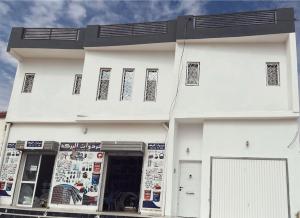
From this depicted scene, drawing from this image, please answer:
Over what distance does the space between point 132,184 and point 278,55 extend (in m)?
7.81

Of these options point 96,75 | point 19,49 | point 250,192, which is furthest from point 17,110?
point 250,192

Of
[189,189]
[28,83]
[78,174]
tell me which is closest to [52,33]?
[28,83]

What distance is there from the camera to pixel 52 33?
14.7 m

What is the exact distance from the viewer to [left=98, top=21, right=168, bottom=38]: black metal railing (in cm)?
1337

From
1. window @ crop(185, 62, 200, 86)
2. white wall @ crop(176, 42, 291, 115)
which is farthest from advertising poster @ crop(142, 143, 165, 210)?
window @ crop(185, 62, 200, 86)

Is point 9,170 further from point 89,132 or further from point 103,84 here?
point 103,84

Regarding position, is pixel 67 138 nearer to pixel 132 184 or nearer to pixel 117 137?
pixel 117 137

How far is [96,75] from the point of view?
13703 mm

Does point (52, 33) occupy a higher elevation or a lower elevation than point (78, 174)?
higher

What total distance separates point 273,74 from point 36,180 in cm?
945

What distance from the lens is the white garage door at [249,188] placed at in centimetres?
1084

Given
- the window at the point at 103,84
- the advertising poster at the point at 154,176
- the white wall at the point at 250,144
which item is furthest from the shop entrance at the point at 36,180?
the white wall at the point at 250,144

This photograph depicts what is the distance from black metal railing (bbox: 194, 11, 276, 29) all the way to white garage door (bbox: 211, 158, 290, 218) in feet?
15.3

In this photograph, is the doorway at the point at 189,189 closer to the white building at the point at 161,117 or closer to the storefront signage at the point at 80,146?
the white building at the point at 161,117
